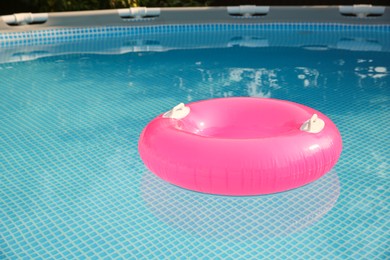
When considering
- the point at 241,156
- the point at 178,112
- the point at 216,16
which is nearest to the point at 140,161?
the point at 178,112

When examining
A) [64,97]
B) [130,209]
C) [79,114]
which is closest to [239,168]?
[130,209]

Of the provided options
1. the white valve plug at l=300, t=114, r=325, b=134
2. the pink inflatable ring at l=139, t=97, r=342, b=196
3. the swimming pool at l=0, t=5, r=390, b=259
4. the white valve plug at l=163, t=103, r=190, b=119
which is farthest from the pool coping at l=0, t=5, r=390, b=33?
the white valve plug at l=300, t=114, r=325, b=134

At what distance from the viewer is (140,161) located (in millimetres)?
3043

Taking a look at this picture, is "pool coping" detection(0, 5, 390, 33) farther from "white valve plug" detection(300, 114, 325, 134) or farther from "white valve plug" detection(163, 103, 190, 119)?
"white valve plug" detection(300, 114, 325, 134)

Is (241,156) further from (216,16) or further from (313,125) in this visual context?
(216,16)

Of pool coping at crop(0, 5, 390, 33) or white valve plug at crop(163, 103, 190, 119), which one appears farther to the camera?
pool coping at crop(0, 5, 390, 33)

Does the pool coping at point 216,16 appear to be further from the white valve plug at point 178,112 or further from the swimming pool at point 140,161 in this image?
the white valve plug at point 178,112

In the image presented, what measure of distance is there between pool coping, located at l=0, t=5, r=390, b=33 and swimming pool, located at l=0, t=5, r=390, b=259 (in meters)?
0.41

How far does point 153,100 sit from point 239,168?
1.97m

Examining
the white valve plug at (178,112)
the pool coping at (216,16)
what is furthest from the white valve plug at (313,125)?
the pool coping at (216,16)

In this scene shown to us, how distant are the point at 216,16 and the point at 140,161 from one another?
456cm

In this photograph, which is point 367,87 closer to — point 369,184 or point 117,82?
point 369,184

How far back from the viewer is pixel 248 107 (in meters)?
2.90

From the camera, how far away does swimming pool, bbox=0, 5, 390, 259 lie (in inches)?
88.9
